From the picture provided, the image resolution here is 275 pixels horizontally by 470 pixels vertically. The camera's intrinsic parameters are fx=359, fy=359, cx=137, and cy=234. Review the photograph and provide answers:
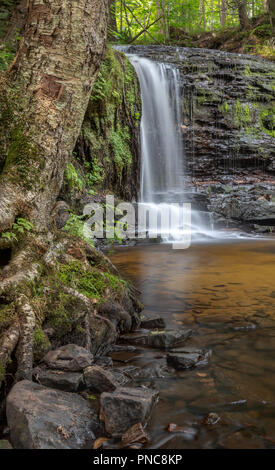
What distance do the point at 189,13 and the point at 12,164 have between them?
2404cm

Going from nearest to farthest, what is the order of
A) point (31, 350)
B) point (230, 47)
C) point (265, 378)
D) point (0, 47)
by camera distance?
1. point (31, 350)
2. point (265, 378)
3. point (0, 47)
4. point (230, 47)

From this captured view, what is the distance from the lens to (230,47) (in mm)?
19797

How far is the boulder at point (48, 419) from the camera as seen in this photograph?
162 cm

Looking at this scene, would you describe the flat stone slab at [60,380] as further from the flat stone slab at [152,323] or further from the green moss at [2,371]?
the flat stone slab at [152,323]

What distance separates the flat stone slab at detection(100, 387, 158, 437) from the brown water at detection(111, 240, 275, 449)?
0.11 m

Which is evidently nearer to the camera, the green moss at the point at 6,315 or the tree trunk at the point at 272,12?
the green moss at the point at 6,315

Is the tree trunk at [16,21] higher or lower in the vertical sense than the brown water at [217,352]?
higher

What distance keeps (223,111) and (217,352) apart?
13.5 metres

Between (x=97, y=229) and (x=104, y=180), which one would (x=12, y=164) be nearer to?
(x=97, y=229)

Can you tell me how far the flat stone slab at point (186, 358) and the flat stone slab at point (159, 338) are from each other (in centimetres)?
18

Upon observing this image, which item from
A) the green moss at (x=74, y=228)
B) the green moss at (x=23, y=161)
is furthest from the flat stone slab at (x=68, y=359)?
the green moss at (x=74, y=228)

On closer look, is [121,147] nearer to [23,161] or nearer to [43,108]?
[43,108]
